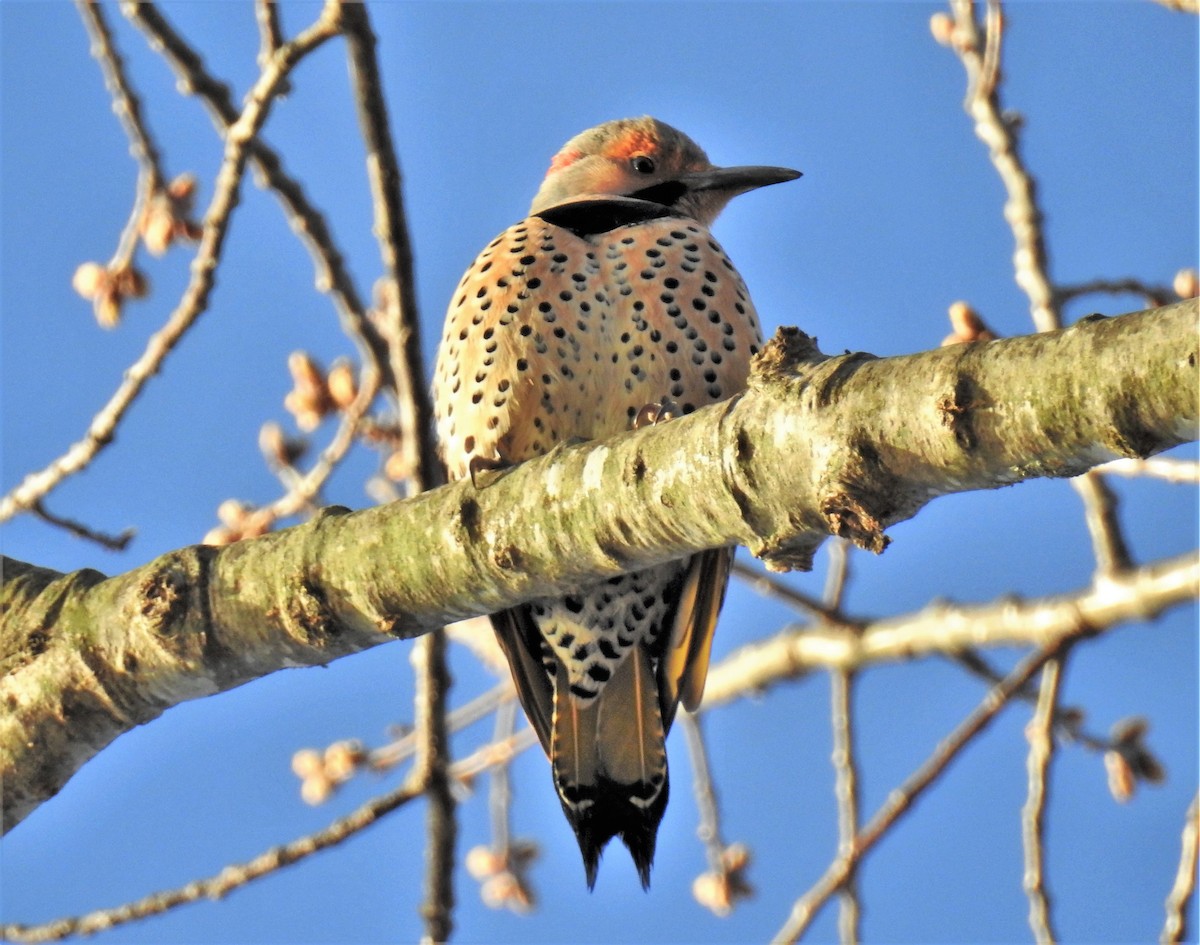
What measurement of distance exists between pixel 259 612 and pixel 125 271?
1.87 meters

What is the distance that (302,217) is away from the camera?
157 inches

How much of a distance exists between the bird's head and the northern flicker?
0.46 m

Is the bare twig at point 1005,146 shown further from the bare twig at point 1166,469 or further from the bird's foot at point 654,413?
the bird's foot at point 654,413

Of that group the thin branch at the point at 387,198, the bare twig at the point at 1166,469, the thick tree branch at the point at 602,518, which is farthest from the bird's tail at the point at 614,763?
the bare twig at the point at 1166,469

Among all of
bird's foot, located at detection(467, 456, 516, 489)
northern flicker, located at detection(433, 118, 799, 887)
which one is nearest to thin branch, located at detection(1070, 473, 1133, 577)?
northern flicker, located at detection(433, 118, 799, 887)

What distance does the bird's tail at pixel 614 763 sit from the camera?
154 inches

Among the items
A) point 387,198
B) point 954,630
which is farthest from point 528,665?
point 954,630

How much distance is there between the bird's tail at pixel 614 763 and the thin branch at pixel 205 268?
131 centimetres

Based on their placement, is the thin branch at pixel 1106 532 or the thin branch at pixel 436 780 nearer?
the thin branch at pixel 436 780

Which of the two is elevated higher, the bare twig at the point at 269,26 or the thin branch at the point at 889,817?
the bare twig at the point at 269,26

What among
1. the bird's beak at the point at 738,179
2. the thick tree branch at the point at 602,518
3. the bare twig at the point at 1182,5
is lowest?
the thick tree branch at the point at 602,518

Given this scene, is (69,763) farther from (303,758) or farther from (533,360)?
(303,758)

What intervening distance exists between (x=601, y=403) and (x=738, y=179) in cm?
120

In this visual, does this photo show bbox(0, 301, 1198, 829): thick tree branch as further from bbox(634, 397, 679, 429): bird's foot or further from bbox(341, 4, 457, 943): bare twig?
bbox(634, 397, 679, 429): bird's foot
